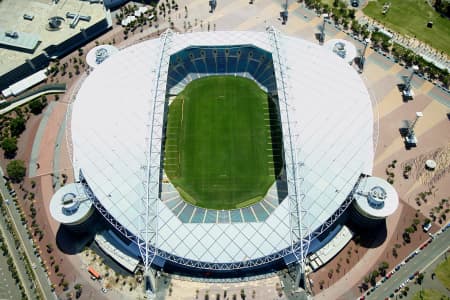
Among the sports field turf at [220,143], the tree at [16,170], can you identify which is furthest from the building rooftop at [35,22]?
the sports field turf at [220,143]

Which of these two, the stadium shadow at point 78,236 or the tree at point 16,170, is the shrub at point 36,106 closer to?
the tree at point 16,170

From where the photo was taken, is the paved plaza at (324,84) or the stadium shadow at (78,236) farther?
the stadium shadow at (78,236)

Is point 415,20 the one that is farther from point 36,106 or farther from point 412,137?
point 36,106

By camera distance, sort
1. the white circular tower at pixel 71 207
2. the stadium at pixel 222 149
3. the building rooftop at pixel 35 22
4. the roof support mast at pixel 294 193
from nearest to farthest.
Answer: the roof support mast at pixel 294 193
the stadium at pixel 222 149
the white circular tower at pixel 71 207
the building rooftop at pixel 35 22

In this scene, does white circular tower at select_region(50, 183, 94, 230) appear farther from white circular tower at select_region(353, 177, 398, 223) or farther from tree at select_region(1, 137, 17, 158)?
white circular tower at select_region(353, 177, 398, 223)

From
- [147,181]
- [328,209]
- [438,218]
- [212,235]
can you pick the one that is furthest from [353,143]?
[147,181]

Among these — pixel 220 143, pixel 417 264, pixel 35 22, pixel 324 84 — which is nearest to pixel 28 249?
pixel 220 143
